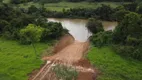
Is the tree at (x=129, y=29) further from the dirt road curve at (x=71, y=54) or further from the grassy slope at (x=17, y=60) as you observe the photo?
the grassy slope at (x=17, y=60)

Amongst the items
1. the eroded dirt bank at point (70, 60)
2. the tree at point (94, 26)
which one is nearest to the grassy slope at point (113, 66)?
the eroded dirt bank at point (70, 60)

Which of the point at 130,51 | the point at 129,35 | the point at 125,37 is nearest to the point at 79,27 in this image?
the point at 125,37

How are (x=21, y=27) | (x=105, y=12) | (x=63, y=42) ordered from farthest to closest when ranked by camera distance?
(x=105, y=12), (x=21, y=27), (x=63, y=42)

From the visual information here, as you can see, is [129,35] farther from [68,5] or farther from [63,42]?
[68,5]

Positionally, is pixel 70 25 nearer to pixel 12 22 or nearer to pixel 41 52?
pixel 12 22

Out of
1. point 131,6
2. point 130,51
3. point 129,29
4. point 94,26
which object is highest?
point 129,29

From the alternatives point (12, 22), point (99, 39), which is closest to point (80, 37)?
point (99, 39)

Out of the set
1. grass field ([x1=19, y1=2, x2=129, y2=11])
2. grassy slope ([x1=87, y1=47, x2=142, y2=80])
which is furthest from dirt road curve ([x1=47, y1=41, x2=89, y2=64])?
grass field ([x1=19, y1=2, x2=129, y2=11])
